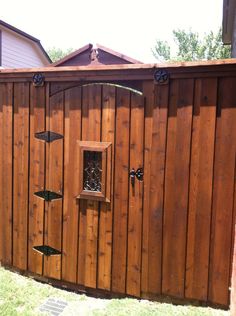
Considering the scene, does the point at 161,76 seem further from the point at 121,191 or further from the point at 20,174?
the point at 20,174

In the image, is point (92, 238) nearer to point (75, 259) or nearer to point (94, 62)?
point (75, 259)

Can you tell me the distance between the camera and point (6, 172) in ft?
11.9

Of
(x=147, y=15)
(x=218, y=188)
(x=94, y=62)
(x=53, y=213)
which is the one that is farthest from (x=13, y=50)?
(x=147, y=15)

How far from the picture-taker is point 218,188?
107 inches

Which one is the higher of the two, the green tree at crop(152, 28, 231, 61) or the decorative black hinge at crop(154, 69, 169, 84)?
the green tree at crop(152, 28, 231, 61)

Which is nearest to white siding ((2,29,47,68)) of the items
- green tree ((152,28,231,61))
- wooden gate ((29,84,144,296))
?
wooden gate ((29,84,144,296))

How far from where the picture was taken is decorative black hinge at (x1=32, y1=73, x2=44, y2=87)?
327cm

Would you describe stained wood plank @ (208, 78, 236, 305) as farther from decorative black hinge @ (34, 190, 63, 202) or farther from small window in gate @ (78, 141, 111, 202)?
decorative black hinge @ (34, 190, 63, 202)

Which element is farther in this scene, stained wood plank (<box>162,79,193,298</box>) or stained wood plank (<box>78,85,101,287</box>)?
stained wood plank (<box>78,85,101,287</box>)

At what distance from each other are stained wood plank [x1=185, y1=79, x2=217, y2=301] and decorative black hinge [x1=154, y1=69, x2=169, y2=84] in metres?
0.26

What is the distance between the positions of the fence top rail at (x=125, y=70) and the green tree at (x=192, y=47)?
20.7 meters

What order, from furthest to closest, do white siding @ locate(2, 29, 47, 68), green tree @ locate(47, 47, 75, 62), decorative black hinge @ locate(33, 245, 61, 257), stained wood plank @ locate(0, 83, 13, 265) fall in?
green tree @ locate(47, 47, 75, 62) → white siding @ locate(2, 29, 47, 68) → stained wood plank @ locate(0, 83, 13, 265) → decorative black hinge @ locate(33, 245, 61, 257)

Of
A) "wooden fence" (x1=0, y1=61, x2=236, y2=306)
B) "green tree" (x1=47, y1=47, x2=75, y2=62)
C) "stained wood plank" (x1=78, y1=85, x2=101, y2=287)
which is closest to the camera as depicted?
"wooden fence" (x1=0, y1=61, x2=236, y2=306)

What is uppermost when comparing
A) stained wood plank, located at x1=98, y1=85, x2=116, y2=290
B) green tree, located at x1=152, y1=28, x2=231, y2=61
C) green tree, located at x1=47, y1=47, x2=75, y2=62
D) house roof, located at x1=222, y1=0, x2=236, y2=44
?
green tree, located at x1=47, y1=47, x2=75, y2=62
